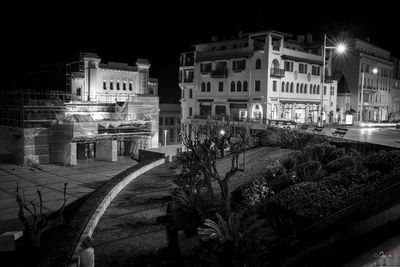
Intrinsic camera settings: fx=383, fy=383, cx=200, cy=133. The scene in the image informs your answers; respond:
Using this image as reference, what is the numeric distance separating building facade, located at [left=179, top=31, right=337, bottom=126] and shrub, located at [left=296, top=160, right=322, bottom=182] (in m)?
25.5

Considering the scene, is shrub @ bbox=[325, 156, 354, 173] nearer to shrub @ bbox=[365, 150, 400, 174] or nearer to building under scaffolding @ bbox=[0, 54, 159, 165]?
shrub @ bbox=[365, 150, 400, 174]

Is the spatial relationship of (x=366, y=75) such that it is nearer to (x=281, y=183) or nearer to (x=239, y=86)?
(x=239, y=86)

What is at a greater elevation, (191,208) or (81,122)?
(81,122)

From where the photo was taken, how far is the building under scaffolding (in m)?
40.4

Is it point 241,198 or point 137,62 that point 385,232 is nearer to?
point 241,198

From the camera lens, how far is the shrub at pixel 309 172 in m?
16.5

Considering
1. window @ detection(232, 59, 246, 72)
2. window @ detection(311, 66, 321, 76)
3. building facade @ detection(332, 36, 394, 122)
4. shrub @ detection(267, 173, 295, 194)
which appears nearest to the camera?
shrub @ detection(267, 173, 295, 194)

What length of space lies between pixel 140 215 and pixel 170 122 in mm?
48415

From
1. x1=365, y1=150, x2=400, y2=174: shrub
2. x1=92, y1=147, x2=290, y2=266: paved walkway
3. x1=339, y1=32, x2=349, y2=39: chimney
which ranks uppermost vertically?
x1=339, y1=32, x2=349, y2=39: chimney

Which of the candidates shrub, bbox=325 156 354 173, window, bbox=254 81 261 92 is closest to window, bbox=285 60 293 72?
window, bbox=254 81 261 92

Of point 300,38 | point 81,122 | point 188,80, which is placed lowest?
point 81,122

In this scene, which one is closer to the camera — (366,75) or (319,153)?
(319,153)

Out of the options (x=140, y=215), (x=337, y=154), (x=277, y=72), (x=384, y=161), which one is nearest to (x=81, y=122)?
(x=277, y=72)

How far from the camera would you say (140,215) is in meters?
16.8
